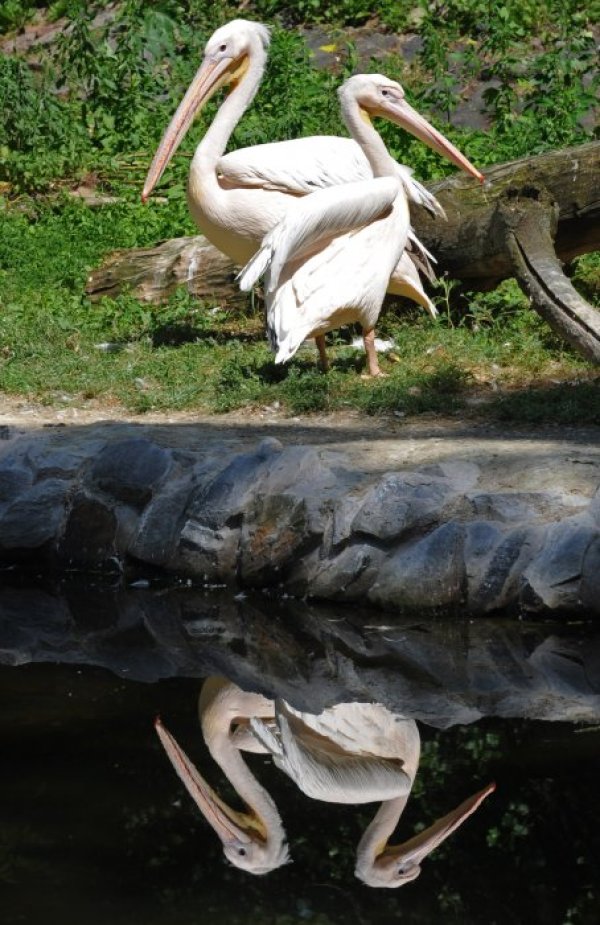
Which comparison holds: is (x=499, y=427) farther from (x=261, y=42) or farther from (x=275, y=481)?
(x=261, y=42)

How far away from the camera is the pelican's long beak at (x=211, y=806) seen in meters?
3.10

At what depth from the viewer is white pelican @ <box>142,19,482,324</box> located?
6926mm

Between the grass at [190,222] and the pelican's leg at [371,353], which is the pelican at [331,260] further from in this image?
the grass at [190,222]

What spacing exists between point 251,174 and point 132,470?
223 cm

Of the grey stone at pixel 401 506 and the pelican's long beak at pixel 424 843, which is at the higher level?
the pelican's long beak at pixel 424 843

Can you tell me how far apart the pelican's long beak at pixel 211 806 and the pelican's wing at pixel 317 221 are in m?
2.96

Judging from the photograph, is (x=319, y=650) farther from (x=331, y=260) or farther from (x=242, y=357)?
(x=242, y=357)

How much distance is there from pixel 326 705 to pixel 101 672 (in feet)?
2.29

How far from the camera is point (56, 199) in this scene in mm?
9109

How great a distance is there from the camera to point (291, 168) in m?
6.96

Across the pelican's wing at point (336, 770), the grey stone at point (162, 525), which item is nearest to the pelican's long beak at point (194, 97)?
the grey stone at point (162, 525)

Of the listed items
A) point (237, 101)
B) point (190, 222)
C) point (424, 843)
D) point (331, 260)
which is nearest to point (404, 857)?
point (424, 843)

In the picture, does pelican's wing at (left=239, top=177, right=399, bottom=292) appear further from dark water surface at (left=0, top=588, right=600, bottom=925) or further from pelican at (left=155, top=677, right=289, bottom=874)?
dark water surface at (left=0, top=588, right=600, bottom=925)

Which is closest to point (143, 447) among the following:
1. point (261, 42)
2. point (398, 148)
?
point (261, 42)
